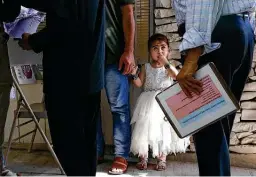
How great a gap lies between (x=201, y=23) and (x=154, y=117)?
1730 millimetres

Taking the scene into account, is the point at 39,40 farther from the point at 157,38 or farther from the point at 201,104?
the point at 157,38

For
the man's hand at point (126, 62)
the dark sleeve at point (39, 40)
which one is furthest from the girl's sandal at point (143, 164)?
the dark sleeve at point (39, 40)

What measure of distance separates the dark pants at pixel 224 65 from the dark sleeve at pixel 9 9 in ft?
2.48

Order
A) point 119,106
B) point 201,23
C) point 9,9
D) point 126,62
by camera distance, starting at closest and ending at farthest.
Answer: point 201,23 → point 9,9 → point 126,62 → point 119,106

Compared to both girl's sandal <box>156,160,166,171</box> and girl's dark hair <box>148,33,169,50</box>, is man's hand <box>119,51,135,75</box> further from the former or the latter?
girl's sandal <box>156,160,166,171</box>

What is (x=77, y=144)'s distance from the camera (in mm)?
1695

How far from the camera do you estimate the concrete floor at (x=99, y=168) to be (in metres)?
3.15

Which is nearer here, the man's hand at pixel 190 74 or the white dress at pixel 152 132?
the man's hand at pixel 190 74

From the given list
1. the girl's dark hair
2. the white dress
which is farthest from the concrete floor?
the girl's dark hair

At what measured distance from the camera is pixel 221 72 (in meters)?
1.56

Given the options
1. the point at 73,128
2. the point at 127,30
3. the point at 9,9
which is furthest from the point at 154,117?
the point at 9,9

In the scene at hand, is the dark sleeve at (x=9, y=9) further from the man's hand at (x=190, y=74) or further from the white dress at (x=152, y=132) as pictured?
the white dress at (x=152, y=132)

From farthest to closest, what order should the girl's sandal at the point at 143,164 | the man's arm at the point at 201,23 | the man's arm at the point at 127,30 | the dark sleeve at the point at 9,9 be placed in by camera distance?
the girl's sandal at the point at 143,164, the man's arm at the point at 127,30, the dark sleeve at the point at 9,9, the man's arm at the point at 201,23

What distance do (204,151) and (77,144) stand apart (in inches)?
20.5
